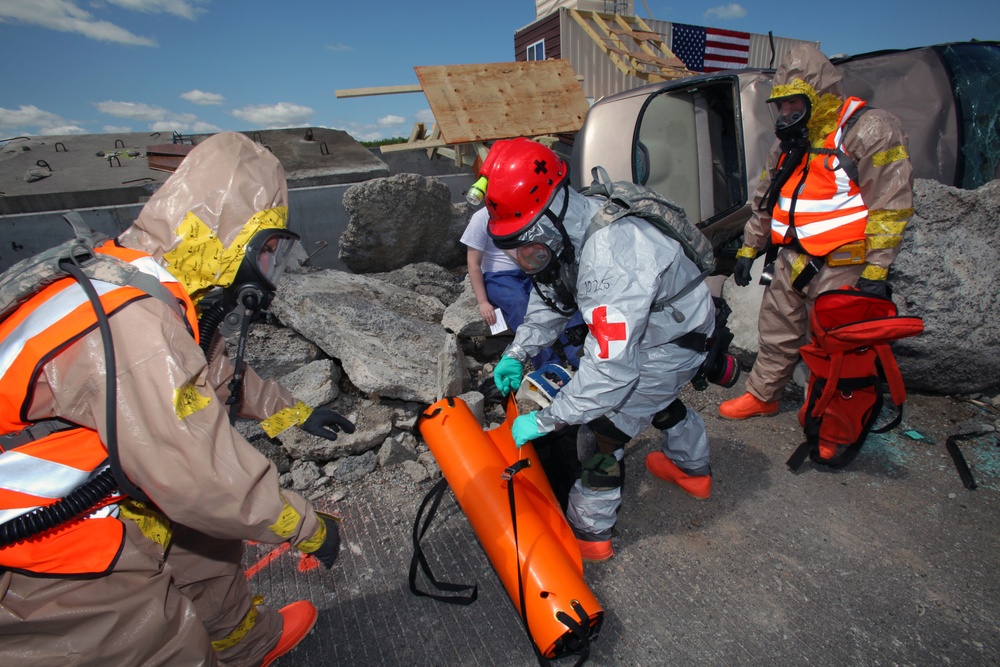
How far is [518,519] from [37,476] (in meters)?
1.48

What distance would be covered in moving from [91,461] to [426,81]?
623cm

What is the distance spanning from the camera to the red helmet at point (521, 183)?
191cm

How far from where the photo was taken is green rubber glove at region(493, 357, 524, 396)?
8.08 feet

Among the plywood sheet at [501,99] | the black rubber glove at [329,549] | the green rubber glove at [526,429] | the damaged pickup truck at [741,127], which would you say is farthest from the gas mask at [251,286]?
the plywood sheet at [501,99]

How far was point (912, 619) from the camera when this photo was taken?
1.99m

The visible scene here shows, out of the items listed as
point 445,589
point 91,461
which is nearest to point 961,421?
point 445,589

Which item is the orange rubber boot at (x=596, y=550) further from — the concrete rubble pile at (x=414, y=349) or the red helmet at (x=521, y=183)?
the red helmet at (x=521, y=183)

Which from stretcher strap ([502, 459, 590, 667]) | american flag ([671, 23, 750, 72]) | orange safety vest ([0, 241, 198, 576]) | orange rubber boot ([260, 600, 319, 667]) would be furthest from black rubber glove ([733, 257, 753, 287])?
american flag ([671, 23, 750, 72])

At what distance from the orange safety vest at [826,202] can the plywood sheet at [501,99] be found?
158 inches

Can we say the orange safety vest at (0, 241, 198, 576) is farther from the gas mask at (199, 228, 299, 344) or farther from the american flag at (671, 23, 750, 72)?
the american flag at (671, 23, 750, 72)

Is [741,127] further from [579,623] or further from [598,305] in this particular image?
[579,623]

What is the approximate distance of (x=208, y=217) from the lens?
144 cm

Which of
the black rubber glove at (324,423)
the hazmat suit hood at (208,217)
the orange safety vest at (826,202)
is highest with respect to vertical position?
the hazmat suit hood at (208,217)

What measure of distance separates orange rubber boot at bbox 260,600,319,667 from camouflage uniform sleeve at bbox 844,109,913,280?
312cm
